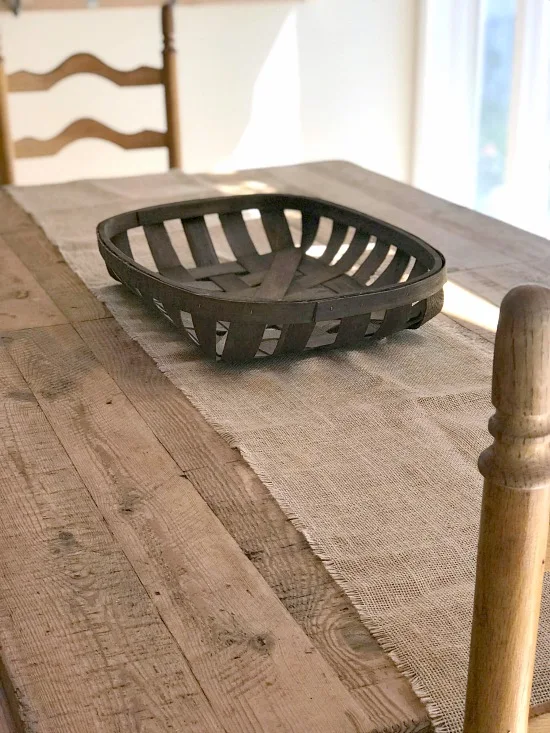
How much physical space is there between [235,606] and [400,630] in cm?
13

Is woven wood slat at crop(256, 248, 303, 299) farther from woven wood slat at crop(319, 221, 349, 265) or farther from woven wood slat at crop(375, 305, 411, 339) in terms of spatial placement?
woven wood slat at crop(375, 305, 411, 339)

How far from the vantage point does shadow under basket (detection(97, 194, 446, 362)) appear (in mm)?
1184

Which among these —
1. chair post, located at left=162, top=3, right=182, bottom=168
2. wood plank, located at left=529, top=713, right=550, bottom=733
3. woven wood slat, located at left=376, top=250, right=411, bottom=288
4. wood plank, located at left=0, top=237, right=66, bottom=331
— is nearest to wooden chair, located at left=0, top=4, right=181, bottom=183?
chair post, located at left=162, top=3, right=182, bottom=168

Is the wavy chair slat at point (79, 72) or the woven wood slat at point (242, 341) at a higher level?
the wavy chair slat at point (79, 72)

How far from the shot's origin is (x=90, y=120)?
2.46 meters

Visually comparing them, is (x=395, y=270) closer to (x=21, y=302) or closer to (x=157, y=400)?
(x=157, y=400)

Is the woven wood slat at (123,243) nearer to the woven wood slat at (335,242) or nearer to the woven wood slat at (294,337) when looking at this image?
the woven wood slat at (335,242)

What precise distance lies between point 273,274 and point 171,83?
114 cm

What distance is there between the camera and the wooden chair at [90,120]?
2.33 m

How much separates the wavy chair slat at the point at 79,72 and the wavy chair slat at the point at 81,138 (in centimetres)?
11

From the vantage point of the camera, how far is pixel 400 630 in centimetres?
75

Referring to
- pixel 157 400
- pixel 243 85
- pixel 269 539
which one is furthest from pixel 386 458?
pixel 243 85

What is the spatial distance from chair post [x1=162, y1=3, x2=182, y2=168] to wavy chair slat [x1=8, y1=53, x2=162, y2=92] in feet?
0.10

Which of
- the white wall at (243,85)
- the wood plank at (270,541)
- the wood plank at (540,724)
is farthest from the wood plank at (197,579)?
the white wall at (243,85)
